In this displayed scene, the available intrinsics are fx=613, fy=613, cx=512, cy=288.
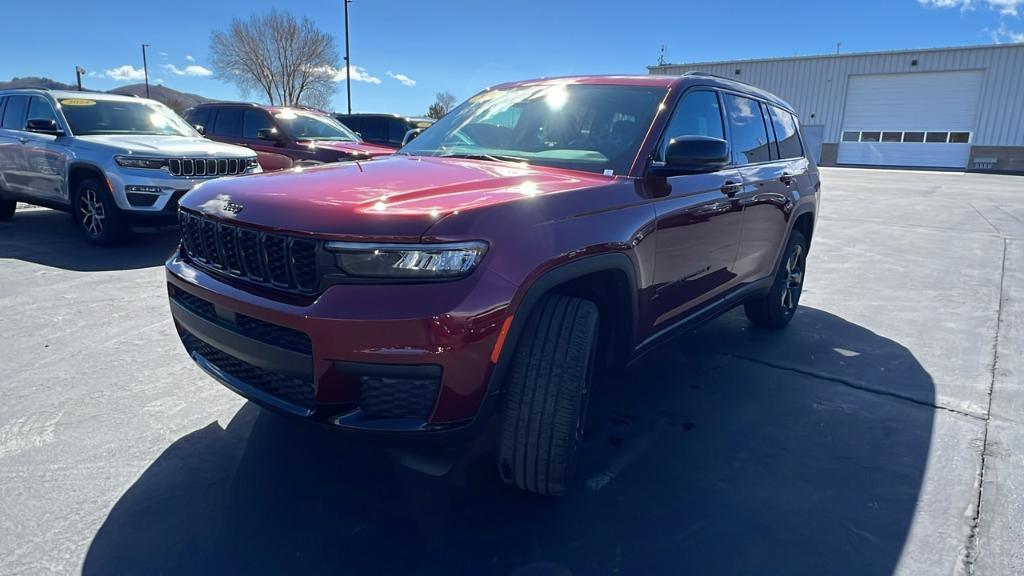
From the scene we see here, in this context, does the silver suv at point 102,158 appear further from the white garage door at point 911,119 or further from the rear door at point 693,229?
the white garage door at point 911,119

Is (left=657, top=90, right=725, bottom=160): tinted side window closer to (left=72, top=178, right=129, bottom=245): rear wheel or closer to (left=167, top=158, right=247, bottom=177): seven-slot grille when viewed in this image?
(left=167, top=158, right=247, bottom=177): seven-slot grille

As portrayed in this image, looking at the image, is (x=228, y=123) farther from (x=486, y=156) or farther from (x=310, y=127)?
(x=486, y=156)

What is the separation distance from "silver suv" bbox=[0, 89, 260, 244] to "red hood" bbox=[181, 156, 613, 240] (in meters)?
4.76

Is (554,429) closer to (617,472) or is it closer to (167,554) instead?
(617,472)

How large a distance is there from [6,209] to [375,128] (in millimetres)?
7471

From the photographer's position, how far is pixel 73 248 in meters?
6.88

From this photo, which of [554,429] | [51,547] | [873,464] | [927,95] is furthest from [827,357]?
[927,95]

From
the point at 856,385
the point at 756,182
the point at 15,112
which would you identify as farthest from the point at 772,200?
the point at 15,112

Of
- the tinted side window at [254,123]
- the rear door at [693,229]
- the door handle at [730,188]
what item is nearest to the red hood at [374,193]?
the rear door at [693,229]

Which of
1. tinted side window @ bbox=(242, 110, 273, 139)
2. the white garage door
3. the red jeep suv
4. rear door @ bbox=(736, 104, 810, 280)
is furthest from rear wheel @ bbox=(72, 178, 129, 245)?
the white garage door

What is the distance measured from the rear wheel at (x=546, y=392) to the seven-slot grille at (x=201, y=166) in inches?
237

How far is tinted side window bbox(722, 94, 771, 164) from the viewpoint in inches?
148

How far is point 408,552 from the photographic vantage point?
84.1 inches

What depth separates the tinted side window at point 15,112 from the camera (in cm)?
769
